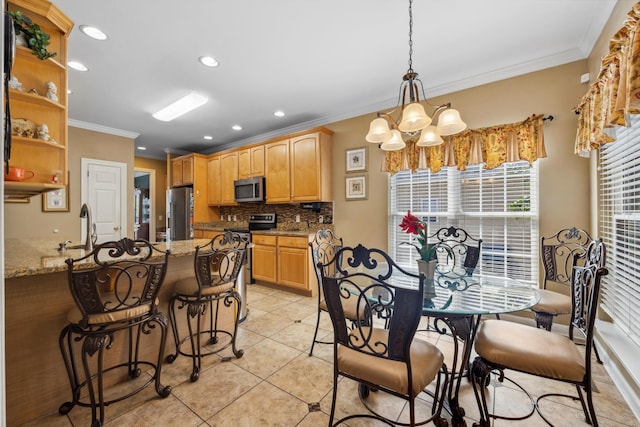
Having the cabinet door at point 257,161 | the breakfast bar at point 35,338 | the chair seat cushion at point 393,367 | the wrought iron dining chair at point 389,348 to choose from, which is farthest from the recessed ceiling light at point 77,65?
the chair seat cushion at point 393,367

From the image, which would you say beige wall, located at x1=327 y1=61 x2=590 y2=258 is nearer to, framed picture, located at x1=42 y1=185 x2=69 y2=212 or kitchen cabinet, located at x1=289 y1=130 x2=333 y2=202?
kitchen cabinet, located at x1=289 y1=130 x2=333 y2=202

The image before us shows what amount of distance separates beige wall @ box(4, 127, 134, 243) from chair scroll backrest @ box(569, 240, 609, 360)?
5.26 meters

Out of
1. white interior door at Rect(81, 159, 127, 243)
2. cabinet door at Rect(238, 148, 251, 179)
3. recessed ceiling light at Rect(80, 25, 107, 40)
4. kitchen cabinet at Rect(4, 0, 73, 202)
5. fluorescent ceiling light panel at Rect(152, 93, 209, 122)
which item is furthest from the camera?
cabinet door at Rect(238, 148, 251, 179)

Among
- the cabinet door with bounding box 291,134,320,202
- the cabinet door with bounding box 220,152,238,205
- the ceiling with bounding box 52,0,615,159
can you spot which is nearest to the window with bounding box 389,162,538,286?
the ceiling with bounding box 52,0,615,159

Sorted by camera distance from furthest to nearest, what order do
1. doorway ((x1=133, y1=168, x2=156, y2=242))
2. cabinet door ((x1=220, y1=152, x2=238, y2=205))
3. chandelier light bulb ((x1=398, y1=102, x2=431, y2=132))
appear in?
doorway ((x1=133, y1=168, x2=156, y2=242)) → cabinet door ((x1=220, y1=152, x2=238, y2=205)) → chandelier light bulb ((x1=398, y1=102, x2=431, y2=132))

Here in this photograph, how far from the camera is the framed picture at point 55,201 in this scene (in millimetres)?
4234

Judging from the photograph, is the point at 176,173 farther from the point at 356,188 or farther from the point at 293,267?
the point at 356,188

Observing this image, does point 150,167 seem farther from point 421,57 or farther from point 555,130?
point 555,130

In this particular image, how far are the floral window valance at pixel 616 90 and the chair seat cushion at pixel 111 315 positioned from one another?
2818mm

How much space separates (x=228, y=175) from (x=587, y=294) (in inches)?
202

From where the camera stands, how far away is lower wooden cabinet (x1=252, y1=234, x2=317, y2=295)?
13.0 feet

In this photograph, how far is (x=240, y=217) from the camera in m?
5.75

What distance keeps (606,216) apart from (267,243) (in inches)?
150

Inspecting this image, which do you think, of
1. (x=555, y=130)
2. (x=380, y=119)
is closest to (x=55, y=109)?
(x=380, y=119)
